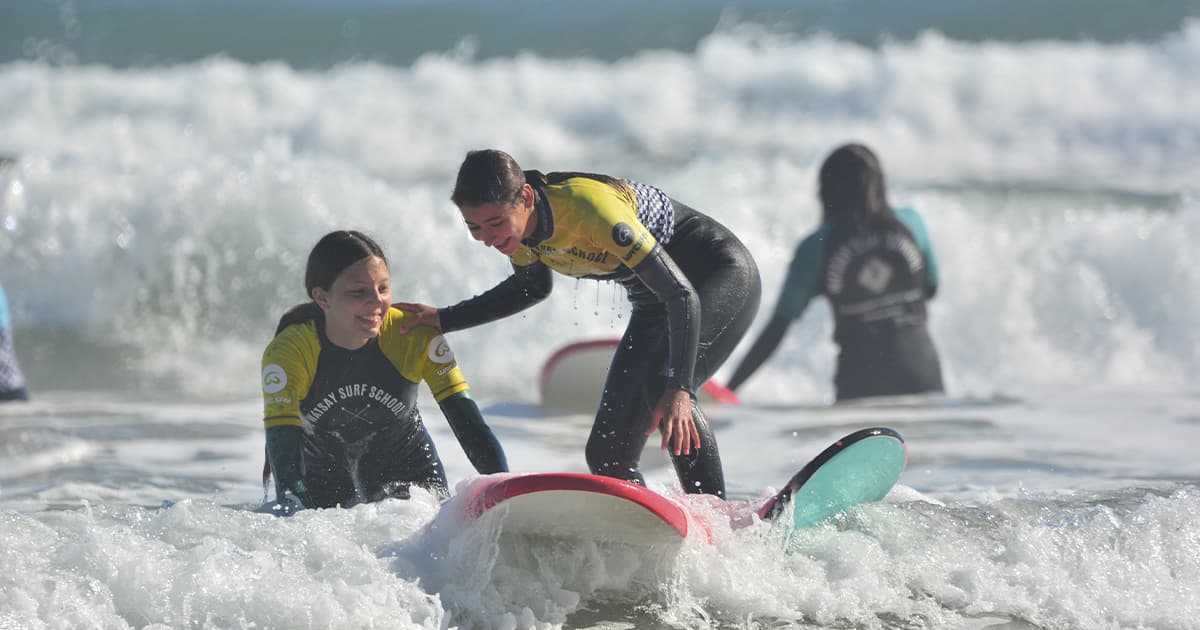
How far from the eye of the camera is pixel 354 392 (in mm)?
4609

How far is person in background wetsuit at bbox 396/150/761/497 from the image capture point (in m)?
4.17

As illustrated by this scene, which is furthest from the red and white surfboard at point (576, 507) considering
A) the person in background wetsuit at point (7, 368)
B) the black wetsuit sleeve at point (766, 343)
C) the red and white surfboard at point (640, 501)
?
the person in background wetsuit at point (7, 368)

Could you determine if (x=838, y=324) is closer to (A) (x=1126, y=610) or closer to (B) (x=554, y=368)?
(B) (x=554, y=368)

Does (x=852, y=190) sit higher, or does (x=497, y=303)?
(x=852, y=190)

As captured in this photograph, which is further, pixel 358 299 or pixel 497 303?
pixel 497 303

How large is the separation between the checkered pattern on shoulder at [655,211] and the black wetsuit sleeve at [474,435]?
815 millimetres

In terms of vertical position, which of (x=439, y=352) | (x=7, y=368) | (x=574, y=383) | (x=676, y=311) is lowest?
(x=574, y=383)

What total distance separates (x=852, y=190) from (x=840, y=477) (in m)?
3.03

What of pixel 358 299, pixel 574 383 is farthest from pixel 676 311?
pixel 574 383

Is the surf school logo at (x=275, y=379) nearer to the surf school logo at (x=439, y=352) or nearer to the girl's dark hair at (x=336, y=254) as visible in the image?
the girl's dark hair at (x=336, y=254)

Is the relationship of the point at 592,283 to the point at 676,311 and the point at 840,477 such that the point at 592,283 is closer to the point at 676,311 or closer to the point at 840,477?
the point at 840,477

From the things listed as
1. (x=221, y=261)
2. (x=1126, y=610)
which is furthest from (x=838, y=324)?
(x=221, y=261)

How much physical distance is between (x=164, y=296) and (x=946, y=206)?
7262mm

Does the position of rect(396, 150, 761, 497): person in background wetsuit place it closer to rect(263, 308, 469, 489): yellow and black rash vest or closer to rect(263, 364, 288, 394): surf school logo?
rect(263, 308, 469, 489): yellow and black rash vest
